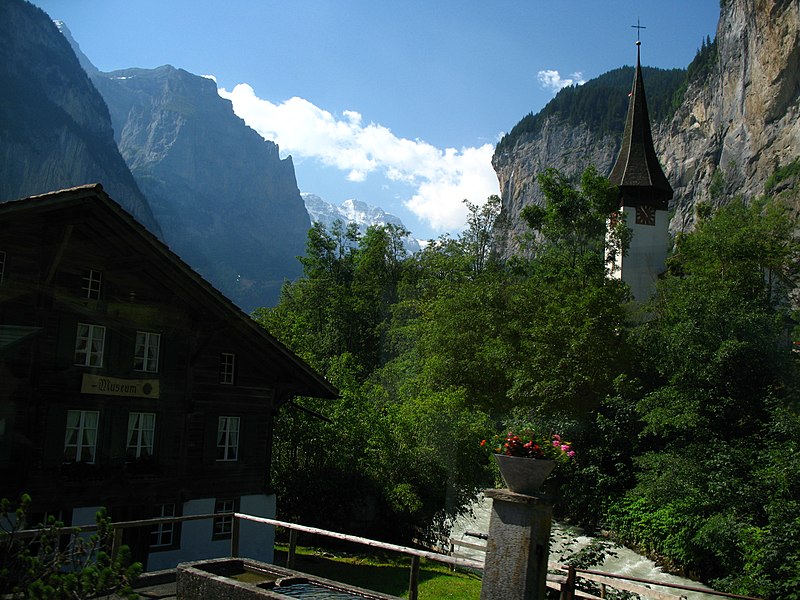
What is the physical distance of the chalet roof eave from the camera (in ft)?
52.5

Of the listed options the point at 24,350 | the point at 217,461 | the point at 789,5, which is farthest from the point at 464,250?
the point at 789,5

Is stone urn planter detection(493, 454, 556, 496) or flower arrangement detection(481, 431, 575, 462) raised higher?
flower arrangement detection(481, 431, 575, 462)

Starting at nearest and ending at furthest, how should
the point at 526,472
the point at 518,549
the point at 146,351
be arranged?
the point at 518,549, the point at 526,472, the point at 146,351

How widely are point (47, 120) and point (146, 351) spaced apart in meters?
125

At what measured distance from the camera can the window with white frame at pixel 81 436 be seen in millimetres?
16891

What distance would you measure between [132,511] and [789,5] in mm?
79045

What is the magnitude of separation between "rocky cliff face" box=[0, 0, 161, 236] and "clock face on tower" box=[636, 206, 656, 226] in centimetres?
8222

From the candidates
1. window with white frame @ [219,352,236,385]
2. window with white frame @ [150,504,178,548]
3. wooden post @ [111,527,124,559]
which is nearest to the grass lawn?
window with white frame @ [150,504,178,548]

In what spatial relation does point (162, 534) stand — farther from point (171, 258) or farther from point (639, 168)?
point (639, 168)

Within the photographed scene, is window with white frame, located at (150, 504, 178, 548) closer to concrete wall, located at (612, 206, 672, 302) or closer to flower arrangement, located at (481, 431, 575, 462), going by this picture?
flower arrangement, located at (481, 431, 575, 462)

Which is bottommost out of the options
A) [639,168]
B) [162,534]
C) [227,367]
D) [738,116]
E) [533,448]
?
[162,534]

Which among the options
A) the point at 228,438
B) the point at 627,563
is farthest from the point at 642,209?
the point at 228,438

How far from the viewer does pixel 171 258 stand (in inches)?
724

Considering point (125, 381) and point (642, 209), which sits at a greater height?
point (642, 209)
